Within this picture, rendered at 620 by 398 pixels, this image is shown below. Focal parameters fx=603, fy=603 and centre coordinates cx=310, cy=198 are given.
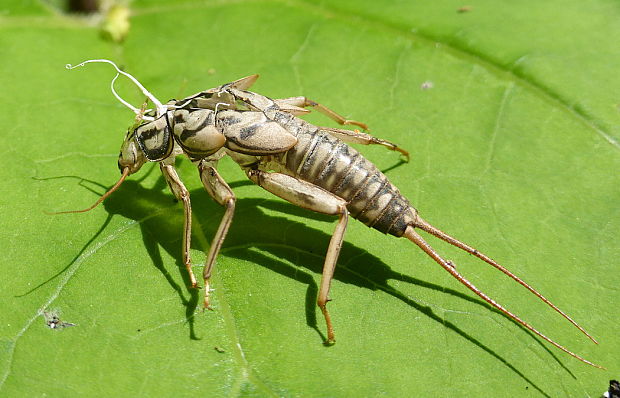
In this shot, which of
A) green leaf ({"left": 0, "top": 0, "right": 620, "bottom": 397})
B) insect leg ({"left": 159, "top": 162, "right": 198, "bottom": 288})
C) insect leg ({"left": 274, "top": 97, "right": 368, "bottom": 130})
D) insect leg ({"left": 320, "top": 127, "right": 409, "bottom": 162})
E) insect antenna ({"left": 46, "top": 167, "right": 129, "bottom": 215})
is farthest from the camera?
insect leg ({"left": 274, "top": 97, "right": 368, "bottom": 130})

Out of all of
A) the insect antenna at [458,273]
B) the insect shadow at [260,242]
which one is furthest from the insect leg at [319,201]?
the insect antenna at [458,273]

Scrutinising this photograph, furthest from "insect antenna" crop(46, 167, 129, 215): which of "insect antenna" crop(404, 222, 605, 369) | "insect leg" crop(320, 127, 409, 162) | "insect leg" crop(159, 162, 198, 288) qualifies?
"insect antenna" crop(404, 222, 605, 369)

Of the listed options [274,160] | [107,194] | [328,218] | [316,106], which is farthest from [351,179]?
[107,194]

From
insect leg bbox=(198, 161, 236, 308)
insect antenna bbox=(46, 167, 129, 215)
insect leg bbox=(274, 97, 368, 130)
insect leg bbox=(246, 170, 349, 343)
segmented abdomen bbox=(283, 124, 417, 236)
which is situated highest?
insect leg bbox=(274, 97, 368, 130)

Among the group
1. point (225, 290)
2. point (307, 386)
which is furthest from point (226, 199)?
point (307, 386)

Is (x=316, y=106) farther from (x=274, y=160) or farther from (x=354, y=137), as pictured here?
(x=274, y=160)

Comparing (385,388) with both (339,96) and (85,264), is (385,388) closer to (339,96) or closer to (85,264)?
(85,264)

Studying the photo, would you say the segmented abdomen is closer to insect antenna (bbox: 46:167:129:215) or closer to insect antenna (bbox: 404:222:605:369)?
insect antenna (bbox: 404:222:605:369)
